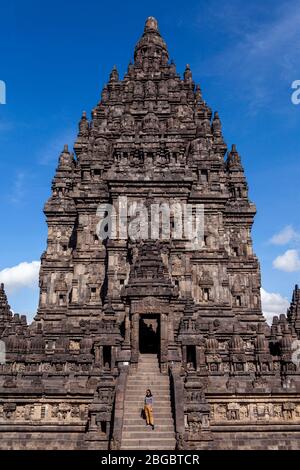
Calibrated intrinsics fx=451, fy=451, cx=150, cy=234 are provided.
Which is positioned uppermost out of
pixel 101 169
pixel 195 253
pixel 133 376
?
pixel 101 169

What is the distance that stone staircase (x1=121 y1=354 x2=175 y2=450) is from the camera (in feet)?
57.0

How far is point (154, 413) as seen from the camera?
1881 centimetres

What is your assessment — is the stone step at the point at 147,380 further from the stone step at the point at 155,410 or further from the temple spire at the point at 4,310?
the temple spire at the point at 4,310

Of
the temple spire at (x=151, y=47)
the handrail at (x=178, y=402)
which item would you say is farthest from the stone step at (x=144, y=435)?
the temple spire at (x=151, y=47)

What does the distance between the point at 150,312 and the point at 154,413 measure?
252 inches

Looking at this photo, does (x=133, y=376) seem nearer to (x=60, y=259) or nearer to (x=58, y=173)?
(x=60, y=259)

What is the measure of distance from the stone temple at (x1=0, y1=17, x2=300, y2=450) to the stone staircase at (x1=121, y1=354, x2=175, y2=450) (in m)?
0.06

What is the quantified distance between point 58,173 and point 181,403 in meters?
27.3

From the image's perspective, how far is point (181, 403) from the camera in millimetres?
18875

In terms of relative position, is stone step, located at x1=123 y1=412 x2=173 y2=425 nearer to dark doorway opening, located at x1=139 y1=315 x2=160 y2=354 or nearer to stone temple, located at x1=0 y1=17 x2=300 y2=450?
stone temple, located at x1=0 y1=17 x2=300 y2=450

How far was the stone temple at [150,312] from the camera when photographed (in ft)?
66.4

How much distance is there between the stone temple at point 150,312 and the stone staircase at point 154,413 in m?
0.06

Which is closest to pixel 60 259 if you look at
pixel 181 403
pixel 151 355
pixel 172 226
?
pixel 172 226
